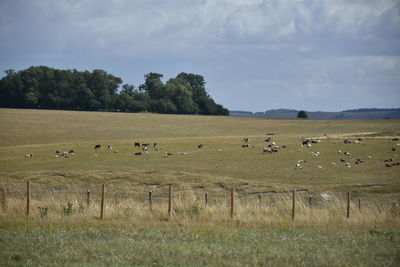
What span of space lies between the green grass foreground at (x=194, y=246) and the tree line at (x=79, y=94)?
13090cm

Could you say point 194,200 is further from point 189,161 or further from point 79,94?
point 79,94

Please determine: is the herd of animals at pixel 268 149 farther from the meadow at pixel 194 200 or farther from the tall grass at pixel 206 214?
the tall grass at pixel 206 214

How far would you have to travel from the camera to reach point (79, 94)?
155125mm

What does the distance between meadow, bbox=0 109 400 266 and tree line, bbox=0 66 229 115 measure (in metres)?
43.4

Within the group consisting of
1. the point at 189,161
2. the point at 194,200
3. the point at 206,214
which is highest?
the point at 194,200

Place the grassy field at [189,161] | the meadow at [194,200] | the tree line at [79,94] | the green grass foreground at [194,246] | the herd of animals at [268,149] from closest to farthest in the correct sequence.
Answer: the green grass foreground at [194,246], the meadow at [194,200], the grassy field at [189,161], the herd of animals at [268,149], the tree line at [79,94]

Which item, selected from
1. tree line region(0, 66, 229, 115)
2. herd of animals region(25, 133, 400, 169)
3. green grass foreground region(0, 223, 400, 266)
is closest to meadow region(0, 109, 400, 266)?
green grass foreground region(0, 223, 400, 266)

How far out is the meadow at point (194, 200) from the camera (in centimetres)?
1917

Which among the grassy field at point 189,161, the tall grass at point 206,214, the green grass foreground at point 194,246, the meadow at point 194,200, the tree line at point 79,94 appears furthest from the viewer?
the tree line at point 79,94

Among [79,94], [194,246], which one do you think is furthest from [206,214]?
[79,94]

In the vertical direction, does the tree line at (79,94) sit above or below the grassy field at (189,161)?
above

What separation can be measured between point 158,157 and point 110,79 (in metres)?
105

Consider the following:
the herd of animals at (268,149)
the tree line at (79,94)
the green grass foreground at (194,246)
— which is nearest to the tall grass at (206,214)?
the green grass foreground at (194,246)

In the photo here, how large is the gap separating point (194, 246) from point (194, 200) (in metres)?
10.5
